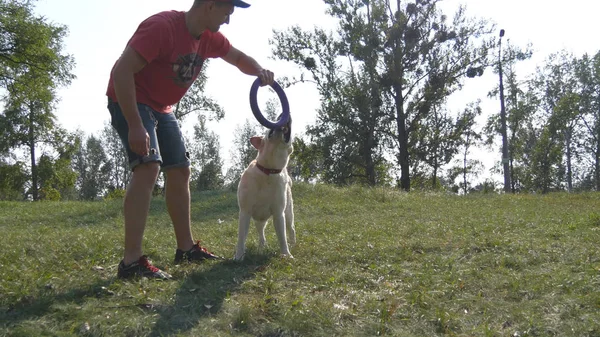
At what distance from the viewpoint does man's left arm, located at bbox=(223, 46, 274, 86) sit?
5125 mm

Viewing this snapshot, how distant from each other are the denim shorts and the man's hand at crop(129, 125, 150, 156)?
0.58 feet

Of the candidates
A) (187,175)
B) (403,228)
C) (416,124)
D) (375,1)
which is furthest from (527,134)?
(187,175)

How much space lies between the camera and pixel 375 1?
30203mm

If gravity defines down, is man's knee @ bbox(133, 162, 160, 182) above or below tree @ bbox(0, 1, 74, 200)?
below

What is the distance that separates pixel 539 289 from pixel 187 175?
3.10m

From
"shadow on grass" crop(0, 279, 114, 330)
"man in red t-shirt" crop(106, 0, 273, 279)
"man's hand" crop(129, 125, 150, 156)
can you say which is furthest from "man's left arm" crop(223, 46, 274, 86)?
"shadow on grass" crop(0, 279, 114, 330)

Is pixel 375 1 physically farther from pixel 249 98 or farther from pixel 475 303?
pixel 475 303

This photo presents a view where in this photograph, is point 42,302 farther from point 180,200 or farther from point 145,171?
point 180,200

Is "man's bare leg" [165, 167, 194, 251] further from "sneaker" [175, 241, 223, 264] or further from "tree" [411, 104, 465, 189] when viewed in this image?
"tree" [411, 104, 465, 189]

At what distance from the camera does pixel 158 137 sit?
4609 millimetres

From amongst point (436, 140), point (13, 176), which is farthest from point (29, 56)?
point (436, 140)

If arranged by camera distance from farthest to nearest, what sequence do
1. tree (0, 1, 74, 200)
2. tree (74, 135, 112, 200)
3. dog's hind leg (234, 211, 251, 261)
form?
1. tree (74, 135, 112, 200)
2. tree (0, 1, 74, 200)
3. dog's hind leg (234, 211, 251, 261)

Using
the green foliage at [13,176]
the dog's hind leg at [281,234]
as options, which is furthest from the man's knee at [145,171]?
the green foliage at [13,176]

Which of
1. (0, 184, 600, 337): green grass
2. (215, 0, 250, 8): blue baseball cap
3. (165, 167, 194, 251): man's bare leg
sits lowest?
(0, 184, 600, 337): green grass
